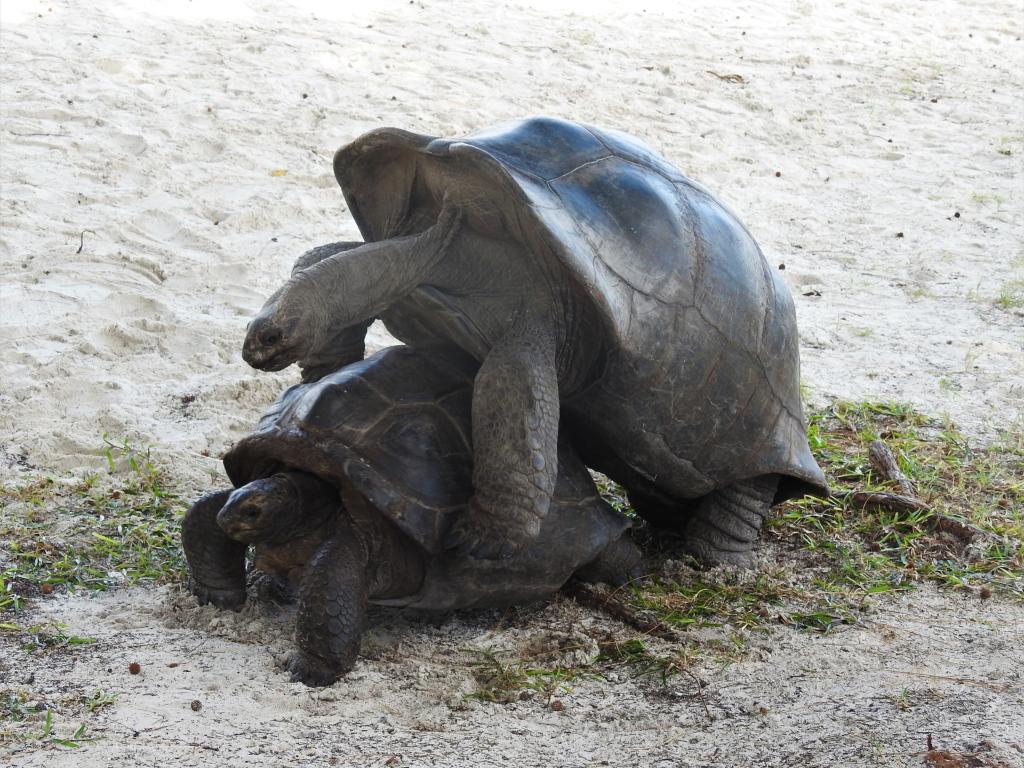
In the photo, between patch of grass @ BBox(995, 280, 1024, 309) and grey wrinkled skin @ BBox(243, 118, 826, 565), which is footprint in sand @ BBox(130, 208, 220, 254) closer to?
grey wrinkled skin @ BBox(243, 118, 826, 565)

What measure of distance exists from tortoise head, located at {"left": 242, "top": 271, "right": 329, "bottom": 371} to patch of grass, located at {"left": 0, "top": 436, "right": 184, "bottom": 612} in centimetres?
97

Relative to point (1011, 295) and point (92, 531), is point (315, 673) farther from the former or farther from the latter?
point (1011, 295)

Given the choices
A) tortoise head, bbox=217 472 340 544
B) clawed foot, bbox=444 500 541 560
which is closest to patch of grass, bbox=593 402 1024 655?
clawed foot, bbox=444 500 541 560

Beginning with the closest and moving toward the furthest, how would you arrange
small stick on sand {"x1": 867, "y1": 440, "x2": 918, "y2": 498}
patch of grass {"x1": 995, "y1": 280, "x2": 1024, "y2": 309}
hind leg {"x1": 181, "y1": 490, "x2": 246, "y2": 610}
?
1. hind leg {"x1": 181, "y1": 490, "x2": 246, "y2": 610}
2. small stick on sand {"x1": 867, "y1": 440, "x2": 918, "y2": 498}
3. patch of grass {"x1": 995, "y1": 280, "x2": 1024, "y2": 309}

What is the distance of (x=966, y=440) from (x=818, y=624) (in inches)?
71.6

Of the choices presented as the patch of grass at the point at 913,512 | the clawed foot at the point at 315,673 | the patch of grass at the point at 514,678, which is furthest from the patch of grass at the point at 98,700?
the patch of grass at the point at 913,512

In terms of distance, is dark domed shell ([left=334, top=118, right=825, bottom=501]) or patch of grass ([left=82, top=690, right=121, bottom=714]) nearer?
patch of grass ([left=82, top=690, right=121, bottom=714])

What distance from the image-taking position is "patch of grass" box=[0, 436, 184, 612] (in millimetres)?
3779

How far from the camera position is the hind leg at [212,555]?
140 inches

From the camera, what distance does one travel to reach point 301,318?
327 centimetres

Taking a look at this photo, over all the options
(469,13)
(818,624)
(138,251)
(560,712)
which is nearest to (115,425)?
(138,251)

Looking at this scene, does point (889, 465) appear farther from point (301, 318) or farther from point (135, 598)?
point (135, 598)

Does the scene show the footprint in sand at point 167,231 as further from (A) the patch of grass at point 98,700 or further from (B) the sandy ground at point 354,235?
(A) the patch of grass at point 98,700

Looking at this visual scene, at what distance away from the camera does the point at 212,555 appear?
356 centimetres
